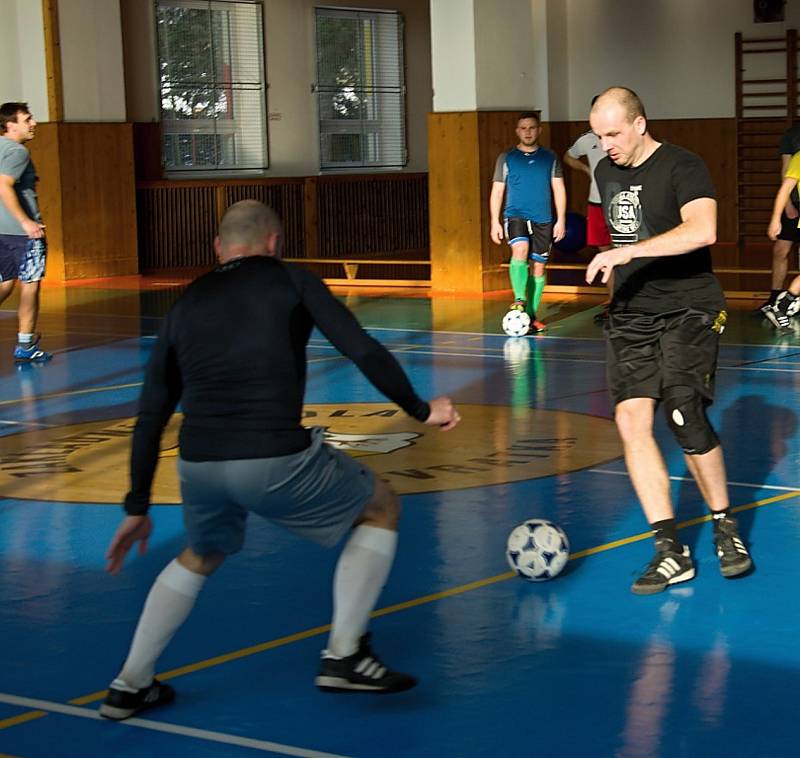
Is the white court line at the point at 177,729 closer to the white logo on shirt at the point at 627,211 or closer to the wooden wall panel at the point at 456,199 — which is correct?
the white logo on shirt at the point at 627,211

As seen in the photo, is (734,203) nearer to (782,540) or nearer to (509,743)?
(782,540)

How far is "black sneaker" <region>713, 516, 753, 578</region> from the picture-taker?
645 cm

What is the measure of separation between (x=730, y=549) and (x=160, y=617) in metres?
2.71

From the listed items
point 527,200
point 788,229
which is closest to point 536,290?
point 527,200

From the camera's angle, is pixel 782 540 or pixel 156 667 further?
pixel 782 540

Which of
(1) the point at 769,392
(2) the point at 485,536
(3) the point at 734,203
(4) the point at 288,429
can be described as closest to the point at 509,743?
(4) the point at 288,429

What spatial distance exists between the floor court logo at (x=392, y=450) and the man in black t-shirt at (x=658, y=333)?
2.13 meters

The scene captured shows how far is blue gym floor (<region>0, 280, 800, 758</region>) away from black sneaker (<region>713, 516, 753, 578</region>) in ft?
0.20

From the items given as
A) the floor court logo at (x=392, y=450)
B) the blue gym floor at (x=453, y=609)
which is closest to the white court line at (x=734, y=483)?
the blue gym floor at (x=453, y=609)

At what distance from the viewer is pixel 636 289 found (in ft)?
21.1

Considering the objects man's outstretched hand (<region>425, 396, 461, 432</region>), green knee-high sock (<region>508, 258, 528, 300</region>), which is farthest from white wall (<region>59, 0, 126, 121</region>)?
man's outstretched hand (<region>425, 396, 461, 432</region>)

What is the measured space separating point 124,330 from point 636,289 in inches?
430

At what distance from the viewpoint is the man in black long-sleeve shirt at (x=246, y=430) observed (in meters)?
4.72

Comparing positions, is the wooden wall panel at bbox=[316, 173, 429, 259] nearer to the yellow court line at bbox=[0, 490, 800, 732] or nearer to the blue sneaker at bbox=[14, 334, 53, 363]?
the blue sneaker at bbox=[14, 334, 53, 363]
